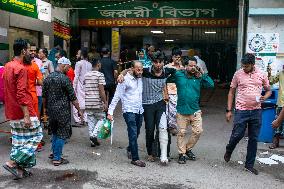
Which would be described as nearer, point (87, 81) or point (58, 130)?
point (58, 130)

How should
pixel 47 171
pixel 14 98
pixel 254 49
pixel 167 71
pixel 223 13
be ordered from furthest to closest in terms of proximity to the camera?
pixel 223 13 → pixel 254 49 → pixel 167 71 → pixel 47 171 → pixel 14 98

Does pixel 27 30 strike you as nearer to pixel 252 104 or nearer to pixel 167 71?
pixel 167 71

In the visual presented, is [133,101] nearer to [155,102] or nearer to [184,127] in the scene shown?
[155,102]

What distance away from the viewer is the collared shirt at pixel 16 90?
5531mm

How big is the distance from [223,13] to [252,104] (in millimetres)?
9357

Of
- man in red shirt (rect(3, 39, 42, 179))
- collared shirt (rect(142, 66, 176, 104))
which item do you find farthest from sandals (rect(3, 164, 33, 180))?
collared shirt (rect(142, 66, 176, 104))

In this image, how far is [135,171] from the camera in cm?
639

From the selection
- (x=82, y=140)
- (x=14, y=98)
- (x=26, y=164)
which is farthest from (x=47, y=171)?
(x=82, y=140)

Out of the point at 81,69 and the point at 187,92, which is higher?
the point at 81,69

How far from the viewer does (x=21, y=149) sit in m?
5.78

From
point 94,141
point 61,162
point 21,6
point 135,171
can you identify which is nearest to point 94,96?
point 94,141

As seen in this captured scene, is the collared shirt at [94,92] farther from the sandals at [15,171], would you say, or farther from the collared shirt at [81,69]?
the sandals at [15,171]

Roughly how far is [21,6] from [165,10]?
6306mm

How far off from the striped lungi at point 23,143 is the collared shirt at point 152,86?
1.82m
